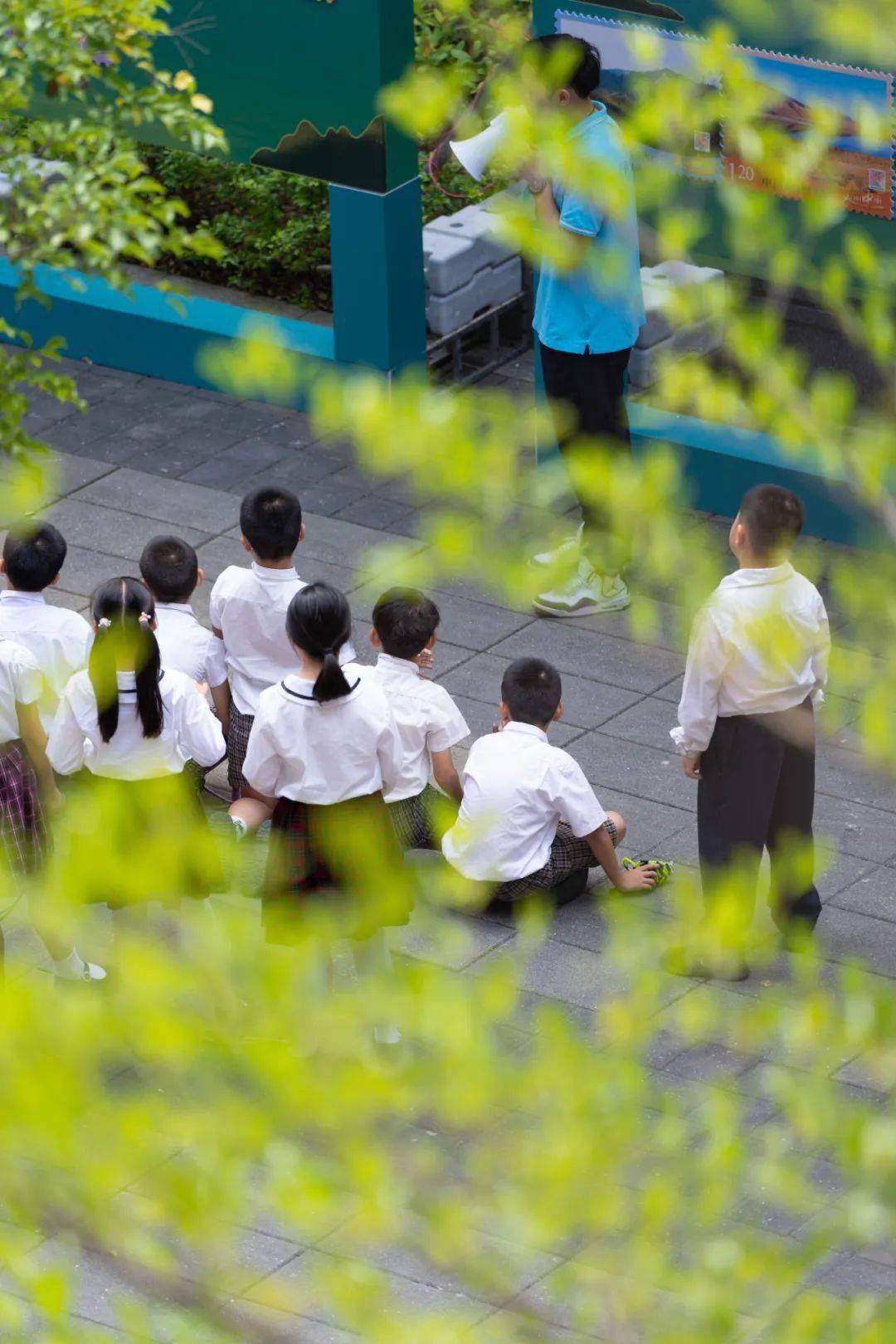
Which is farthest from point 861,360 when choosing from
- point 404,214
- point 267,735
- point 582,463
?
point 582,463

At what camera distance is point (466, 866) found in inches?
284

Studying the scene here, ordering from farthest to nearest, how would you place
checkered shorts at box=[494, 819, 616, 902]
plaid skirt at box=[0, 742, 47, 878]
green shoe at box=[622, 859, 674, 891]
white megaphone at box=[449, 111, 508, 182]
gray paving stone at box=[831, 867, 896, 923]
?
white megaphone at box=[449, 111, 508, 182] < green shoe at box=[622, 859, 674, 891] < gray paving stone at box=[831, 867, 896, 923] < checkered shorts at box=[494, 819, 616, 902] < plaid skirt at box=[0, 742, 47, 878]

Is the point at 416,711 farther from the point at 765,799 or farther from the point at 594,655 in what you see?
the point at 594,655

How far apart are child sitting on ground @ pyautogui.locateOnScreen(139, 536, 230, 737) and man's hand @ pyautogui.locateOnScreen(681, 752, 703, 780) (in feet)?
6.01

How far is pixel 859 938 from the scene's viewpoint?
24.1ft

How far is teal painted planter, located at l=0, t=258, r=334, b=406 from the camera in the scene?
11492 millimetres

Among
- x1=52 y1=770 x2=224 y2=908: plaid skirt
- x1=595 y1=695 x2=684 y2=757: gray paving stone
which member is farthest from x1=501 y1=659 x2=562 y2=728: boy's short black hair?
x1=52 y1=770 x2=224 y2=908: plaid skirt

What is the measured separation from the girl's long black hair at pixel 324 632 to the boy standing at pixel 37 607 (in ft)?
2.83

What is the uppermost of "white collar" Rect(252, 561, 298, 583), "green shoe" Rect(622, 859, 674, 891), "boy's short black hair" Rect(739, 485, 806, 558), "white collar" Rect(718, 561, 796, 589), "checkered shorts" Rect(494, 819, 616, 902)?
"boy's short black hair" Rect(739, 485, 806, 558)

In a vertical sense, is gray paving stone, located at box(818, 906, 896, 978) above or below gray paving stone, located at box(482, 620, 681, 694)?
above

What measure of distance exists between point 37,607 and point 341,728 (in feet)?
4.03

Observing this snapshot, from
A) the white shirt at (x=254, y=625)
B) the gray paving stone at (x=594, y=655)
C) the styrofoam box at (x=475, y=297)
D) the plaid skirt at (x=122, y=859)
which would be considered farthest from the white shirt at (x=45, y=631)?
the styrofoam box at (x=475, y=297)

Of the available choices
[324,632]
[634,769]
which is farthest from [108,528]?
[324,632]

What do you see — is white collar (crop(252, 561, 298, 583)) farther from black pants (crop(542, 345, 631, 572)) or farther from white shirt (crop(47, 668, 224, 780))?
black pants (crop(542, 345, 631, 572))
